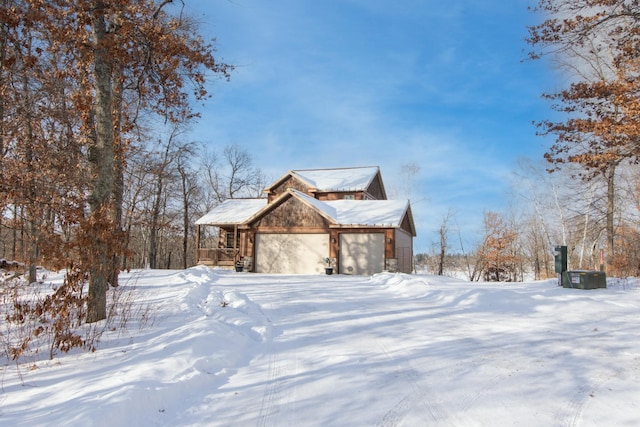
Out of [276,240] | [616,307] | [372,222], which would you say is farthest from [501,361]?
[276,240]

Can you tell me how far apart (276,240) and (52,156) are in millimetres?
14655

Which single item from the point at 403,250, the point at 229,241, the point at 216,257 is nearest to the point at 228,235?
the point at 229,241

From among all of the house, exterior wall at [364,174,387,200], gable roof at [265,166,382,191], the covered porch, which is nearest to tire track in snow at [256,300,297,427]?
the house

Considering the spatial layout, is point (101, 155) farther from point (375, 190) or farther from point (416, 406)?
point (375, 190)

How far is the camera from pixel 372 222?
70.4 ft

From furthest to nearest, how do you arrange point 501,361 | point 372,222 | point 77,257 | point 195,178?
point 195,178
point 372,222
point 77,257
point 501,361

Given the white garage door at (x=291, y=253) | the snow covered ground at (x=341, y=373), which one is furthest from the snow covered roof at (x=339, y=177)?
the snow covered ground at (x=341, y=373)

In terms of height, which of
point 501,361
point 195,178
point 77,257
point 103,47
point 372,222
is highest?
point 195,178

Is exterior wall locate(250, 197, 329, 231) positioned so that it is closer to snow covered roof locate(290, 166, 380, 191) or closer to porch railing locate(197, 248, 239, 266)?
porch railing locate(197, 248, 239, 266)

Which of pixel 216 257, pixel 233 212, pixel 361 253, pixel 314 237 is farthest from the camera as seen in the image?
pixel 233 212

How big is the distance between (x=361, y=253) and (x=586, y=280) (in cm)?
1122

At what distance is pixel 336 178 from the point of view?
30156 millimetres

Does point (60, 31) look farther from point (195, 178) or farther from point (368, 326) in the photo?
point (195, 178)

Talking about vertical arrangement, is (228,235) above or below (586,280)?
above
